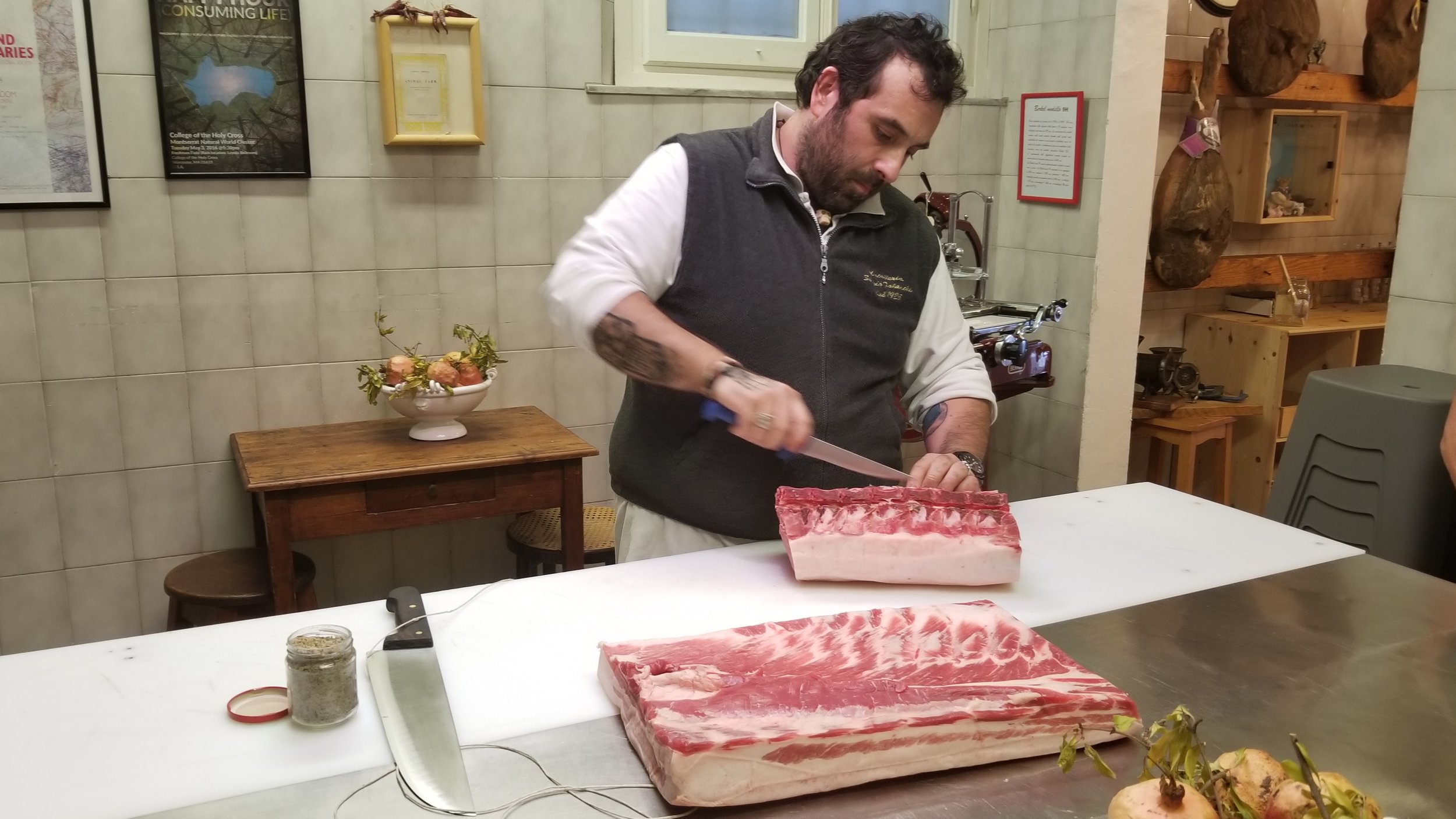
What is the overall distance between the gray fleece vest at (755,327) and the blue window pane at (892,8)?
200cm

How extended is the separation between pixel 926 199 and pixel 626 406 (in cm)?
192

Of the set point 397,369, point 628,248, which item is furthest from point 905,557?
point 397,369

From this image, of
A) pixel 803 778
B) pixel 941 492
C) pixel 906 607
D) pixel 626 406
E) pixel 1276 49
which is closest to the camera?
pixel 803 778

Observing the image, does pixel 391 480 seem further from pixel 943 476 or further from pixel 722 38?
pixel 722 38

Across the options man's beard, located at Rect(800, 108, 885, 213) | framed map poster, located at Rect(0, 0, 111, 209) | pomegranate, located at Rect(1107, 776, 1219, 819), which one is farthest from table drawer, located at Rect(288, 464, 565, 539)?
pomegranate, located at Rect(1107, 776, 1219, 819)

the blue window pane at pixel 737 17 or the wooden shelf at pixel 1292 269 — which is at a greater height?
the blue window pane at pixel 737 17

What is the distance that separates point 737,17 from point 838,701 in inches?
116

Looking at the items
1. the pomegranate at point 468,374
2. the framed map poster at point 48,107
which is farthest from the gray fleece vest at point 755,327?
the framed map poster at point 48,107

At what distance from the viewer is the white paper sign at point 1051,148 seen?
3609 millimetres

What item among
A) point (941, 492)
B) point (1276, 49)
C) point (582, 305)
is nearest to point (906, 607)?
point (941, 492)

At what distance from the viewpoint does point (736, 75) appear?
3645 mm

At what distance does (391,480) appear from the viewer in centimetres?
276

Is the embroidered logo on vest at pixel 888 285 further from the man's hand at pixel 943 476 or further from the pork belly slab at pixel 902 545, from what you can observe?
the pork belly slab at pixel 902 545

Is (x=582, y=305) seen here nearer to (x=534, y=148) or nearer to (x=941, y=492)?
(x=941, y=492)
